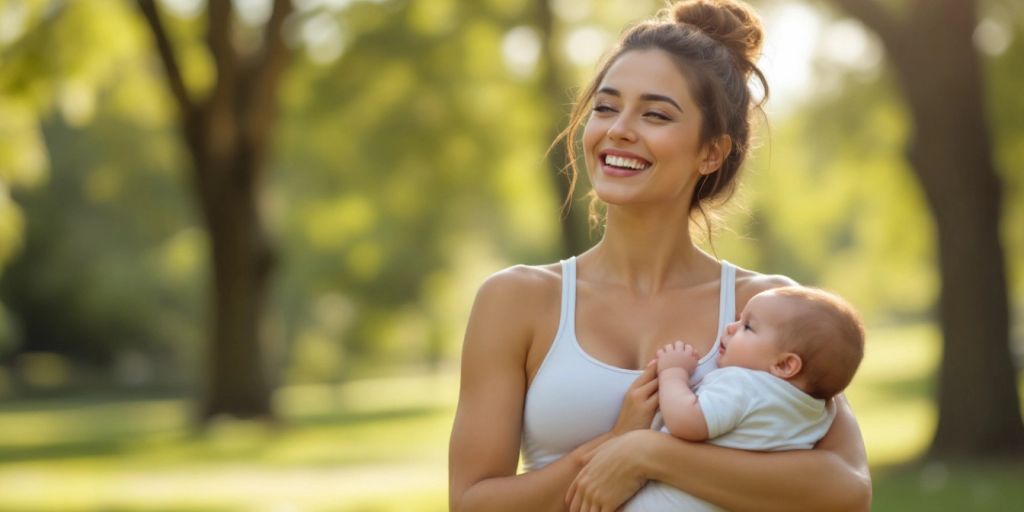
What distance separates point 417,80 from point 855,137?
723 cm

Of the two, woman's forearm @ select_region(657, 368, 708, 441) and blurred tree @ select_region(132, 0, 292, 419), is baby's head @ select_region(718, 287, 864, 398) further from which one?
blurred tree @ select_region(132, 0, 292, 419)

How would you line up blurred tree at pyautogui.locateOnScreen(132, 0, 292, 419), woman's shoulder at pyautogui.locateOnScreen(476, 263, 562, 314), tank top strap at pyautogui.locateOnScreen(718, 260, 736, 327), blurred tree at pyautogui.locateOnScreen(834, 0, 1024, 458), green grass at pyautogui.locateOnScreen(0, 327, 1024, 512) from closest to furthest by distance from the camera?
woman's shoulder at pyautogui.locateOnScreen(476, 263, 562, 314)
tank top strap at pyautogui.locateOnScreen(718, 260, 736, 327)
green grass at pyautogui.locateOnScreen(0, 327, 1024, 512)
blurred tree at pyautogui.locateOnScreen(834, 0, 1024, 458)
blurred tree at pyautogui.locateOnScreen(132, 0, 292, 419)

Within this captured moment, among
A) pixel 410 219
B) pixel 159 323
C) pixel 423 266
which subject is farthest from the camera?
pixel 159 323

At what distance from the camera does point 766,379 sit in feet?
11.2

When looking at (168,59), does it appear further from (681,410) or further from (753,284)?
(681,410)

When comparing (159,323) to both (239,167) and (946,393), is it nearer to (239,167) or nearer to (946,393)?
(239,167)

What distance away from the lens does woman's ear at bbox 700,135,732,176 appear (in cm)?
378

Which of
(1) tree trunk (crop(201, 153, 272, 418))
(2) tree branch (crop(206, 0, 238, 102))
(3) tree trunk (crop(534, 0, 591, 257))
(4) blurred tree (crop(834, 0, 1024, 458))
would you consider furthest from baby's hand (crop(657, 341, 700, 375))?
(1) tree trunk (crop(201, 153, 272, 418))

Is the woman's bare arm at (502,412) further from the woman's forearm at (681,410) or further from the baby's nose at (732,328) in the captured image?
the baby's nose at (732,328)

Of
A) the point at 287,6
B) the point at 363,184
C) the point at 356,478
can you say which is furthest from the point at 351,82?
the point at 356,478

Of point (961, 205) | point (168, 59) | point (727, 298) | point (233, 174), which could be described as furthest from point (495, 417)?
point (233, 174)

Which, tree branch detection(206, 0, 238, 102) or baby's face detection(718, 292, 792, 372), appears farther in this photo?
tree branch detection(206, 0, 238, 102)

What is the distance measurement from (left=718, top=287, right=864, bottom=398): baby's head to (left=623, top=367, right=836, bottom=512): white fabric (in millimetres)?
44

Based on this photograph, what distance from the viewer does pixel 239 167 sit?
781 inches
